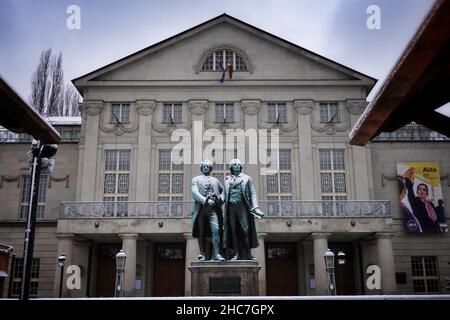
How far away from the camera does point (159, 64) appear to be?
3188 cm

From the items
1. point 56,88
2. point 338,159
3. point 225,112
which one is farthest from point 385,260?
point 56,88

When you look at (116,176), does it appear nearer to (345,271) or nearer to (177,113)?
(177,113)

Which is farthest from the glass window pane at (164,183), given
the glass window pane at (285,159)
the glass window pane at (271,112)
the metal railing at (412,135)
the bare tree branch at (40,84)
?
the bare tree branch at (40,84)

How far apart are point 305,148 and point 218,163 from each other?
5.22m

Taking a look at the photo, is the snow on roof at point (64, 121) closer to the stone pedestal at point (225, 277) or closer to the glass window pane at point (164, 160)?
the glass window pane at point (164, 160)

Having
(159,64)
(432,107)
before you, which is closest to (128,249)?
(159,64)

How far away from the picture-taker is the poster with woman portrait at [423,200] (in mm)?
29184

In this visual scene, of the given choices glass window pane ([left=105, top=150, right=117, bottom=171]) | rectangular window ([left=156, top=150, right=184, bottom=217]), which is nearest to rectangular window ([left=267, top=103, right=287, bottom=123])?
rectangular window ([left=156, top=150, right=184, bottom=217])

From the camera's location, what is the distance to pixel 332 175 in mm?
30031

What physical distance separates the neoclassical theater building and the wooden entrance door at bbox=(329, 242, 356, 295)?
0.19 ft

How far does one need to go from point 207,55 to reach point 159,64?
303 cm

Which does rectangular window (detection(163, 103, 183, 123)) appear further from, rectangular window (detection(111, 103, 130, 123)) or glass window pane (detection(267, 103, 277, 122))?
glass window pane (detection(267, 103, 277, 122))

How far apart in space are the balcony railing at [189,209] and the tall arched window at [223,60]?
9098mm
